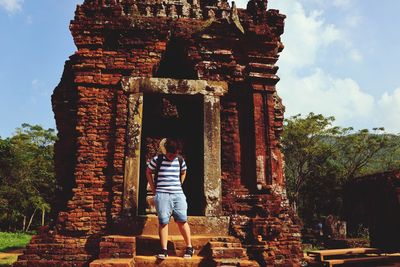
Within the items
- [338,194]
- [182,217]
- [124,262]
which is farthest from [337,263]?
[338,194]

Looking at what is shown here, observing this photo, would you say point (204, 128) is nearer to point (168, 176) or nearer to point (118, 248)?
point (168, 176)

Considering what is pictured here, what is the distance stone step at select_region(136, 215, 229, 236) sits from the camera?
5.43 metres

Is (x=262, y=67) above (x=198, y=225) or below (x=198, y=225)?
above

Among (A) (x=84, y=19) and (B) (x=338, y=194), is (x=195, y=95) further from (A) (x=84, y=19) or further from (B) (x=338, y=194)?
(B) (x=338, y=194)

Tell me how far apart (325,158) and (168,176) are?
26.2 metres

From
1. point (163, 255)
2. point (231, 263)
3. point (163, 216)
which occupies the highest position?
point (163, 216)

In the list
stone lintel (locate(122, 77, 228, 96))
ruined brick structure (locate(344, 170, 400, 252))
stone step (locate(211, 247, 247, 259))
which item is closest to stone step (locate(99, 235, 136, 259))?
stone step (locate(211, 247, 247, 259))

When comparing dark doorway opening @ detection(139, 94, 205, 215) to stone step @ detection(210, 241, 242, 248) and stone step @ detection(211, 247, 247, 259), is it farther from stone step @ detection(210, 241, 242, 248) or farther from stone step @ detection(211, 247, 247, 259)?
stone step @ detection(211, 247, 247, 259)

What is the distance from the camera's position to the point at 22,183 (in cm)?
2773

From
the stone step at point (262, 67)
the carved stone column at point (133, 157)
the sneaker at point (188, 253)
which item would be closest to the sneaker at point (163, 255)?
the sneaker at point (188, 253)

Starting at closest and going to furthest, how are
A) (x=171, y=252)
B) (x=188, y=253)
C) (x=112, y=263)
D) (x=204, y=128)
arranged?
(x=112, y=263)
(x=188, y=253)
(x=171, y=252)
(x=204, y=128)

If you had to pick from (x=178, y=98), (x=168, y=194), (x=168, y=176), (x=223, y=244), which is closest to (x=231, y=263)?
(x=223, y=244)

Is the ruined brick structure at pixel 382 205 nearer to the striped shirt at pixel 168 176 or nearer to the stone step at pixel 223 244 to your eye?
the stone step at pixel 223 244

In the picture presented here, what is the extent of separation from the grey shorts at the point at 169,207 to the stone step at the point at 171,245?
1.41ft
